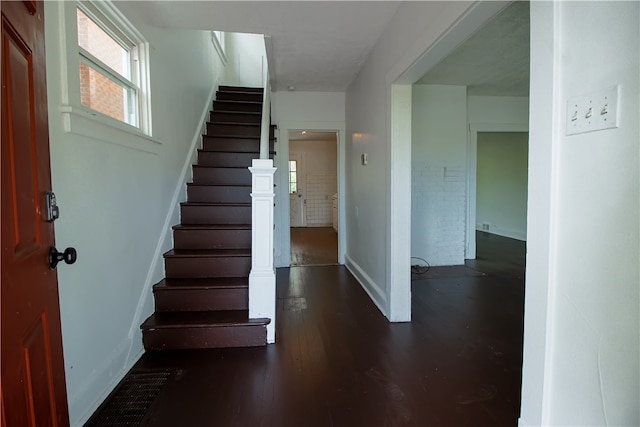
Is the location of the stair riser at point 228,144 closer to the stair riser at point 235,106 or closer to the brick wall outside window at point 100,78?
the stair riser at point 235,106

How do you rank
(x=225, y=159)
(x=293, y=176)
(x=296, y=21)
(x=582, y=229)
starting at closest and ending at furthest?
(x=582, y=229) < (x=296, y=21) < (x=225, y=159) < (x=293, y=176)

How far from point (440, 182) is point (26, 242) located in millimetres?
4708

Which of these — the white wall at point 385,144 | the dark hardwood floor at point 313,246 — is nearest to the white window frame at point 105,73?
the white wall at point 385,144

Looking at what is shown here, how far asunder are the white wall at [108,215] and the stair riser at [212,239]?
0.35 ft

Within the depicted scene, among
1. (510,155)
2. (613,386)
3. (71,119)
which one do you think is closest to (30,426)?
(71,119)

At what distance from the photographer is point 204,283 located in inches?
102

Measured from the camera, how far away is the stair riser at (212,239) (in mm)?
2930

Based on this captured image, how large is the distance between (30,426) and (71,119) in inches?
49.9

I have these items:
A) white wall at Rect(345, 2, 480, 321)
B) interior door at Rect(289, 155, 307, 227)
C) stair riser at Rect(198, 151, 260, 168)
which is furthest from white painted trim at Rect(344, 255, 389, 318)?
interior door at Rect(289, 155, 307, 227)

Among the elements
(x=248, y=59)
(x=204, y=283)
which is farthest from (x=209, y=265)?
(x=248, y=59)

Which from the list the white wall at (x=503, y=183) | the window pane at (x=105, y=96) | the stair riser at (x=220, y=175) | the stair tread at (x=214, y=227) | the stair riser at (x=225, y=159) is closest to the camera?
the window pane at (x=105, y=96)

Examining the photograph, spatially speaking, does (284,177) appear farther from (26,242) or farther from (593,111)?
(593,111)

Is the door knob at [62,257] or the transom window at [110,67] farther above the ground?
the transom window at [110,67]

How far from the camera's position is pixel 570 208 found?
1066mm
